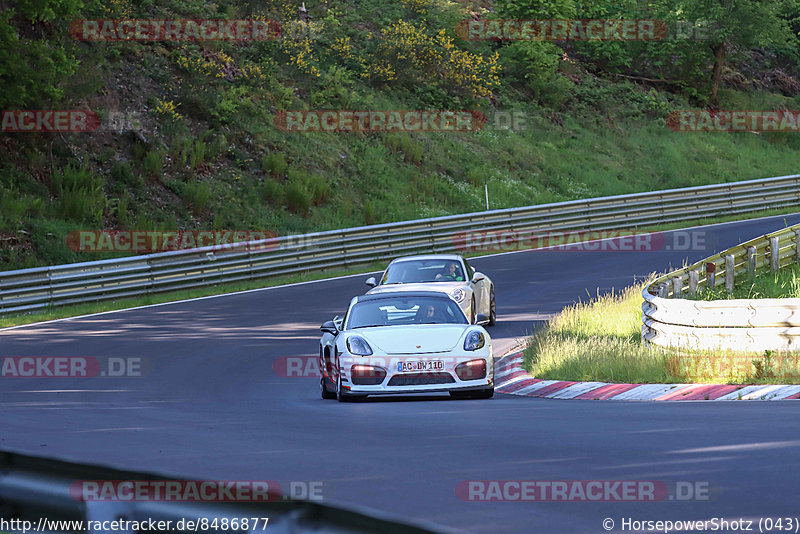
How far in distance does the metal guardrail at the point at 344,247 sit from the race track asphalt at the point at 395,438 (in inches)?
237

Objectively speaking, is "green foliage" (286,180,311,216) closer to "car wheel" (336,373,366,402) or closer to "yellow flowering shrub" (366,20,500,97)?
"yellow flowering shrub" (366,20,500,97)

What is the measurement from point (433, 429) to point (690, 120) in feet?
132

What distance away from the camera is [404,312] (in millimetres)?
13859

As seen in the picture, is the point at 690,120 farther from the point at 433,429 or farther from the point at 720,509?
the point at 720,509

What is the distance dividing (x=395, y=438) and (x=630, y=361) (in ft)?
17.4

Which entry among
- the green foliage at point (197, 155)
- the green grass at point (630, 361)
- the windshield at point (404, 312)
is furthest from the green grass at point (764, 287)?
the green foliage at point (197, 155)

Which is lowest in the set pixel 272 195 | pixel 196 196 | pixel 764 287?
pixel 764 287

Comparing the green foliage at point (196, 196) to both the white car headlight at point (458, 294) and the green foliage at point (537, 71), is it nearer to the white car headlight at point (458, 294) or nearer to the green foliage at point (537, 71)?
the white car headlight at point (458, 294)

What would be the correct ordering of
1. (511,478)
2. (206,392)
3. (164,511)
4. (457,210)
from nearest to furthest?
(164,511), (511,478), (206,392), (457,210)

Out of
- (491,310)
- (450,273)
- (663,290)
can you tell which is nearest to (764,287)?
(663,290)

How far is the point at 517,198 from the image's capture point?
3756 centimetres

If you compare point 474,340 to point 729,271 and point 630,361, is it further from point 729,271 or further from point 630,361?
point 729,271

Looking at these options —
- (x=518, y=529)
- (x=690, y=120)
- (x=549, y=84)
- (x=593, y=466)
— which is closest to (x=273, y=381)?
(x=593, y=466)

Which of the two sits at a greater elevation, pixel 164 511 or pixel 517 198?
pixel 517 198
